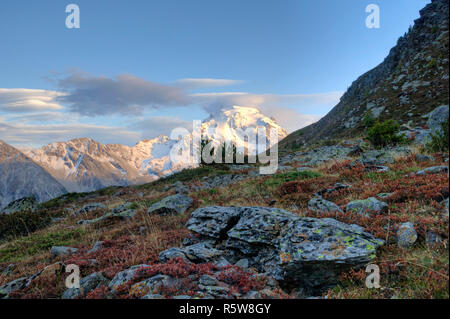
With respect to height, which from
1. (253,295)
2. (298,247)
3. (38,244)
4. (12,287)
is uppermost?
(298,247)

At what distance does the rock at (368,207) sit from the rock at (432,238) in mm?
1731

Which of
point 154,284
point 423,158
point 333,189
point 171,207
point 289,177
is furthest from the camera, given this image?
point 289,177

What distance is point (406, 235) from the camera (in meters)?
4.86

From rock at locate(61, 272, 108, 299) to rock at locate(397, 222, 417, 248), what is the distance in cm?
615

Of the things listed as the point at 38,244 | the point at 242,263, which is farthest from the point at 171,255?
the point at 38,244

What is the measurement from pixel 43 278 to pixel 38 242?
680 centimetres

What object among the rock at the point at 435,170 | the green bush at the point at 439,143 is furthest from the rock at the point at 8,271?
the green bush at the point at 439,143

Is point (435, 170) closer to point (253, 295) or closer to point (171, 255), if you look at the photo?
point (253, 295)

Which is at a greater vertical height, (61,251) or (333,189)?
(333,189)

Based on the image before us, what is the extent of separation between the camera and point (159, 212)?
12.4 m

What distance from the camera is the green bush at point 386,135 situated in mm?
18814

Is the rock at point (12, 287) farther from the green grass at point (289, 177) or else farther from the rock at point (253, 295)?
the green grass at point (289, 177)

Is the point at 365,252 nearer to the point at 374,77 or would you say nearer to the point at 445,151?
the point at 445,151

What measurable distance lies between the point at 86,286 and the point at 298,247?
14.6ft
